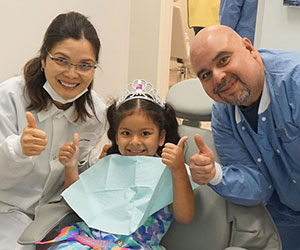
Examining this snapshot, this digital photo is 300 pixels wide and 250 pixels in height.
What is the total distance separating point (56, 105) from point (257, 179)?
779mm

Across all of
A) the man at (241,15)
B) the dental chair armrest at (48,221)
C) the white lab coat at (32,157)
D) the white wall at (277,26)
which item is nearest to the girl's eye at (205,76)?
the white lab coat at (32,157)

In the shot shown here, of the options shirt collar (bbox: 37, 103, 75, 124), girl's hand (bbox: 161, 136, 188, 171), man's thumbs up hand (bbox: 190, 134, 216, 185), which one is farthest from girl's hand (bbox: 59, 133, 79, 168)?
man's thumbs up hand (bbox: 190, 134, 216, 185)

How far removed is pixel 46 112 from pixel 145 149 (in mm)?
A: 388

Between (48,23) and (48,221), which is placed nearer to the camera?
(48,221)

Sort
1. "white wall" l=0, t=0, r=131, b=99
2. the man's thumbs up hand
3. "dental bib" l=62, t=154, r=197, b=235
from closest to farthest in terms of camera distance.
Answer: the man's thumbs up hand → "dental bib" l=62, t=154, r=197, b=235 → "white wall" l=0, t=0, r=131, b=99

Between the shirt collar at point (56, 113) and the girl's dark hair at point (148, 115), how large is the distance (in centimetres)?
15

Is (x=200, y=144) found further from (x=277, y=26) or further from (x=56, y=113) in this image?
(x=277, y=26)

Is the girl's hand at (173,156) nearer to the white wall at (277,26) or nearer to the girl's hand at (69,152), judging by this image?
the girl's hand at (69,152)

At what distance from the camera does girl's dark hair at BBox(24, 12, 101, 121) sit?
1.49 metres

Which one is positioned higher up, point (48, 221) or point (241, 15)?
point (241, 15)

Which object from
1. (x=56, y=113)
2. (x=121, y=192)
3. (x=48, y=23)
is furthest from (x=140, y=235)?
(x=48, y=23)

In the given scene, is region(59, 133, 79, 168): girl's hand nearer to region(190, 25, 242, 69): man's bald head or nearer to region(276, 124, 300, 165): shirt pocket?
region(190, 25, 242, 69): man's bald head

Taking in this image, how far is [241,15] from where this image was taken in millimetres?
2256

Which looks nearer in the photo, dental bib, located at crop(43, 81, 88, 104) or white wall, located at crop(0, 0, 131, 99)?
dental bib, located at crop(43, 81, 88, 104)
